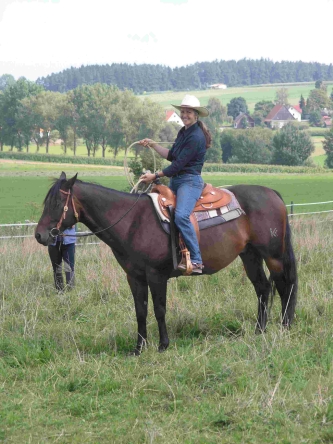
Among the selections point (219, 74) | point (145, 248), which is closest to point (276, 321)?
point (145, 248)

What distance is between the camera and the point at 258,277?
24.8ft

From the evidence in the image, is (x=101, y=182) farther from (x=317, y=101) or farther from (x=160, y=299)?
(x=317, y=101)

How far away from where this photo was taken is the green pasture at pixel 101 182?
35416 millimetres

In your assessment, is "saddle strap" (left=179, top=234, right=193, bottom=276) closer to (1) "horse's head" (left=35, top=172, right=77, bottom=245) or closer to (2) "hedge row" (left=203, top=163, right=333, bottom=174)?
(1) "horse's head" (left=35, top=172, right=77, bottom=245)

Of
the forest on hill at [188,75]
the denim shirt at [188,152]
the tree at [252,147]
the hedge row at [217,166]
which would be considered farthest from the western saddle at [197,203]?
the forest on hill at [188,75]

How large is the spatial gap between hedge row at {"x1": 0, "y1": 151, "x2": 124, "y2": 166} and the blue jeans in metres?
47.5

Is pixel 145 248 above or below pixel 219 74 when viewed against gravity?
below

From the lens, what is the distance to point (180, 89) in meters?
155

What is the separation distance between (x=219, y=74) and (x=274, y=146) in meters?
118

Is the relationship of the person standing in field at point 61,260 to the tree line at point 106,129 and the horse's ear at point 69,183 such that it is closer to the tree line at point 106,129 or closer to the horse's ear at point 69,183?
the horse's ear at point 69,183

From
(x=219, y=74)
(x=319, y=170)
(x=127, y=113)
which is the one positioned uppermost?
(x=219, y=74)

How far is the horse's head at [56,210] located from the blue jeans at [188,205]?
1098 millimetres

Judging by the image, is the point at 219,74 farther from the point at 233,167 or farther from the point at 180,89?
the point at 233,167

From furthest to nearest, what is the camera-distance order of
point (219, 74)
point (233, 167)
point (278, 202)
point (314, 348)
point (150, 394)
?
1. point (219, 74)
2. point (233, 167)
3. point (278, 202)
4. point (314, 348)
5. point (150, 394)
